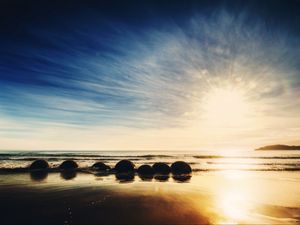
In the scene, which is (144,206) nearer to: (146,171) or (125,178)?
(125,178)

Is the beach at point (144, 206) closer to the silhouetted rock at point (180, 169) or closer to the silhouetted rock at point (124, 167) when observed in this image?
the silhouetted rock at point (180, 169)

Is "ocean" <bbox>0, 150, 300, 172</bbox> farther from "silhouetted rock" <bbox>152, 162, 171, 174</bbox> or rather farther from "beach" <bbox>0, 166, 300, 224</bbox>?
"beach" <bbox>0, 166, 300, 224</bbox>

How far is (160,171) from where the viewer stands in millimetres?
22797

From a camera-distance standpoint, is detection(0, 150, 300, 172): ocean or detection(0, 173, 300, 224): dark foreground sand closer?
detection(0, 173, 300, 224): dark foreground sand

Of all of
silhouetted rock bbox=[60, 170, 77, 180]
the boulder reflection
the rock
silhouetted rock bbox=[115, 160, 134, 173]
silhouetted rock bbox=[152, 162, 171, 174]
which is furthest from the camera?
silhouetted rock bbox=[115, 160, 134, 173]

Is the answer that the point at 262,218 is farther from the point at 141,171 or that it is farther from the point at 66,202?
the point at 141,171

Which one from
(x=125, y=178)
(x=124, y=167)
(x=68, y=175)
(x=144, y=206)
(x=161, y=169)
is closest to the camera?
(x=144, y=206)

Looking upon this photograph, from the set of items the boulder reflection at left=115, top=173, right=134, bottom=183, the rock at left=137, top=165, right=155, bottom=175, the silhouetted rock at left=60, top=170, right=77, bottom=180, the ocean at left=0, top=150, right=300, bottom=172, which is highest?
the ocean at left=0, top=150, right=300, bottom=172

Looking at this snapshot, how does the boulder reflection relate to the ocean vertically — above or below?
below

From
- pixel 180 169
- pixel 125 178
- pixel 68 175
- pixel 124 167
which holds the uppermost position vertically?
pixel 124 167

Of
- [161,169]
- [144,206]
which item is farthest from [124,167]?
[144,206]

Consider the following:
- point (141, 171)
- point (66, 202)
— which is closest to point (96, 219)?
point (66, 202)

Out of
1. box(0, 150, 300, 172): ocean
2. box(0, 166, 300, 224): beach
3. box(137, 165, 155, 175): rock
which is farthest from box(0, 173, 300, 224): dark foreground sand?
box(0, 150, 300, 172): ocean

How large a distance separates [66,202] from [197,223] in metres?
5.20
